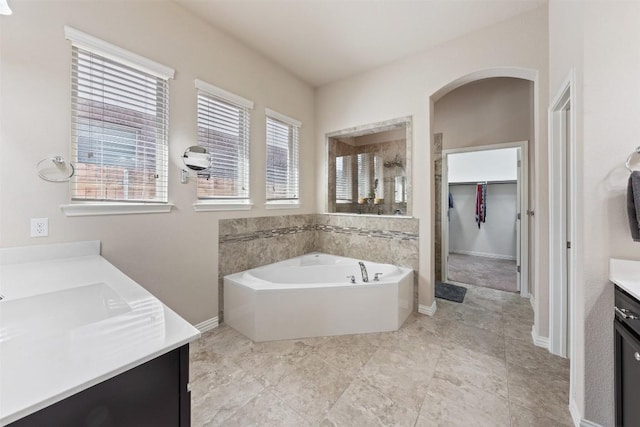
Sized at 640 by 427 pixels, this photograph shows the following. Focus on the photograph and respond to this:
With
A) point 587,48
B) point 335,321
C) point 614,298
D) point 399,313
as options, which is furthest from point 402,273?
point 587,48

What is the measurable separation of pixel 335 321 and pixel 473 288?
2407mm

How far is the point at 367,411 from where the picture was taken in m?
1.50

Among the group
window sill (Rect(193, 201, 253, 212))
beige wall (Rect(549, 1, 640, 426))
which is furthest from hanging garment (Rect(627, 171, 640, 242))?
window sill (Rect(193, 201, 253, 212))

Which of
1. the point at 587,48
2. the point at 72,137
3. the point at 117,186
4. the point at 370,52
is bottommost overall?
the point at 117,186

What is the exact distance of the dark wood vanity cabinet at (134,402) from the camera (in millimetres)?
545

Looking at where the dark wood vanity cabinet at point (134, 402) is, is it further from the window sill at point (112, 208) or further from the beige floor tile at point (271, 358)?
the window sill at point (112, 208)

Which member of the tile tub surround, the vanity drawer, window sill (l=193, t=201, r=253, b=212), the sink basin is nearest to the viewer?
the sink basin

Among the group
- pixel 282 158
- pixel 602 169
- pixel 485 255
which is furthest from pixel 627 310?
pixel 485 255

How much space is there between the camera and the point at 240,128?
107 inches

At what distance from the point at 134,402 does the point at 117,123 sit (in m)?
1.98

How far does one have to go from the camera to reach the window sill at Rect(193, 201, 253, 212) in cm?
235

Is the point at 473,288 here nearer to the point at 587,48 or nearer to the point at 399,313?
the point at 399,313

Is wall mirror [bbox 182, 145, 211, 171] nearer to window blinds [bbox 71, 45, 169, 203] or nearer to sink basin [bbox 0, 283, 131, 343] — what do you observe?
window blinds [bbox 71, 45, 169, 203]

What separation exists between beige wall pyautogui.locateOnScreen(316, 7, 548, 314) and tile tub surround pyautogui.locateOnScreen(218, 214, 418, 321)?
0.83 ft
